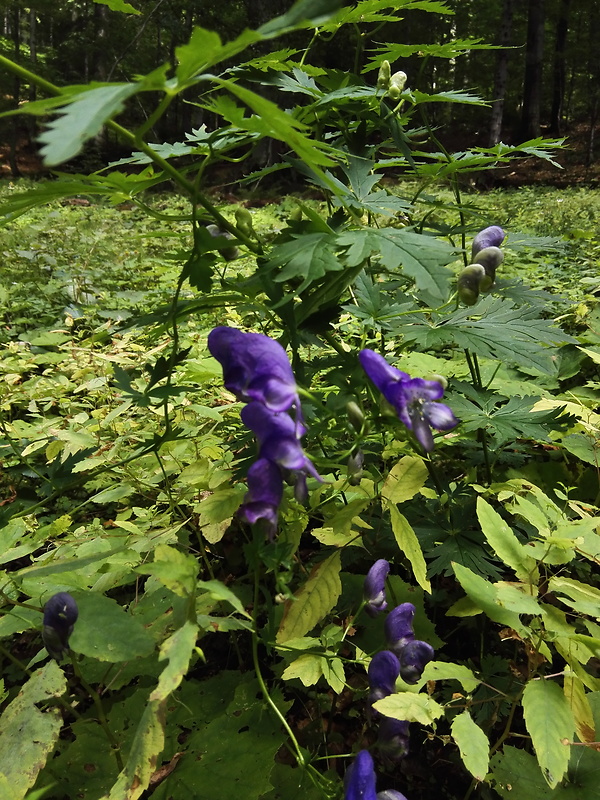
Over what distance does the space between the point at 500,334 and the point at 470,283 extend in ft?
0.37

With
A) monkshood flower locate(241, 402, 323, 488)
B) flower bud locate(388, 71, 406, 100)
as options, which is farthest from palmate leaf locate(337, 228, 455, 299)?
flower bud locate(388, 71, 406, 100)

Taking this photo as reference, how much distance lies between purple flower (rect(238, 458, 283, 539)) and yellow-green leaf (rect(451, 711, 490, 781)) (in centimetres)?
48

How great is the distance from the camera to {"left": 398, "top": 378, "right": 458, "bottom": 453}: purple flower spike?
696 millimetres

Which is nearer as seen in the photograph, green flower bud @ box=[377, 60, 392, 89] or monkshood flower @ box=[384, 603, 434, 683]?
monkshood flower @ box=[384, 603, 434, 683]

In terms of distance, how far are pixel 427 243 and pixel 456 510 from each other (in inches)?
31.0

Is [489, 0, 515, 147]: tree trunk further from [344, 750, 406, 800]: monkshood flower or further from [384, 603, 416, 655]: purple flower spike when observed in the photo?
[344, 750, 406, 800]: monkshood flower

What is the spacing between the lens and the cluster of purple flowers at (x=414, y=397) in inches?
27.4

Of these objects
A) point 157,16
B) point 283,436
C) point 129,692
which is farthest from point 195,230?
point 157,16

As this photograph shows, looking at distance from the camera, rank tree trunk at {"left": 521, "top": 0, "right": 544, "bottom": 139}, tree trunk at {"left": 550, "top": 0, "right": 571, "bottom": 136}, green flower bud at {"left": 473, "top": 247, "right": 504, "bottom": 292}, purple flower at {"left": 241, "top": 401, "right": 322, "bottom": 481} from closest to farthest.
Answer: purple flower at {"left": 241, "top": 401, "right": 322, "bottom": 481} → green flower bud at {"left": 473, "top": 247, "right": 504, "bottom": 292} → tree trunk at {"left": 521, "top": 0, "right": 544, "bottom": 139} → tree trunk at {"left": 550, "top": 0, "right": 571, "bottom": 136}

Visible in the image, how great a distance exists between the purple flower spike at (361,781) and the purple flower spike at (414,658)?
0.65 feet

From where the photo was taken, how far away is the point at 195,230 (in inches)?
31.6

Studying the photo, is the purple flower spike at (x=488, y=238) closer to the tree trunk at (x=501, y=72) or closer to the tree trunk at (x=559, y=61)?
the tree trunk at (x=501, y=72)

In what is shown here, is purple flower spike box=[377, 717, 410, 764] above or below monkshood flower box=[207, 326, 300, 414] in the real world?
below

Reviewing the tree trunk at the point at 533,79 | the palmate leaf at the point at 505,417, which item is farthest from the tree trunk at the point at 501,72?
the palmate leaf at the point at 505,417
